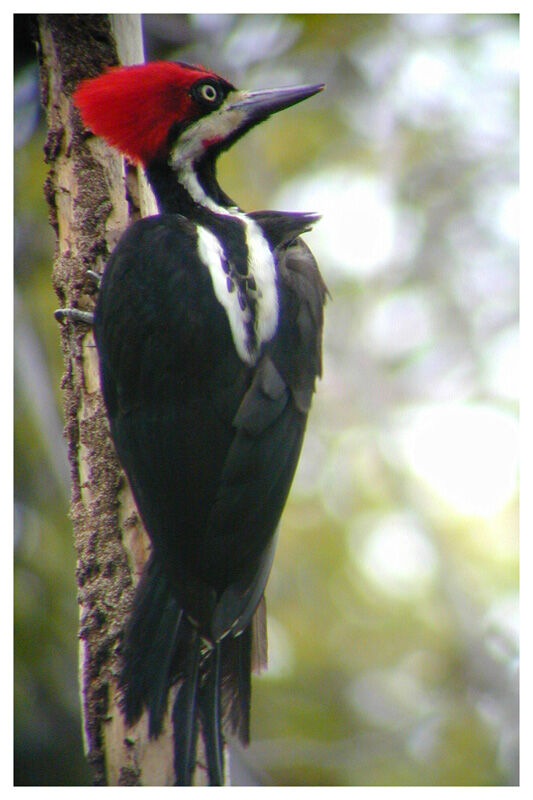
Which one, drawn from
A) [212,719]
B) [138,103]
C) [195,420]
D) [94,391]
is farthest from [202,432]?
[138,103]

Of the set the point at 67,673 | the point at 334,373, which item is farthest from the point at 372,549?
the point at 67,673

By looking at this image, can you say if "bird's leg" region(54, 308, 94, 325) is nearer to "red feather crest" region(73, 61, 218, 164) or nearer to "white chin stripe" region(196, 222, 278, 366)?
"white chin stripe" region(196, 222, 278, 366)

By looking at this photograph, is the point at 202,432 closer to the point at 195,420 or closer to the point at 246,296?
the point at 195,420

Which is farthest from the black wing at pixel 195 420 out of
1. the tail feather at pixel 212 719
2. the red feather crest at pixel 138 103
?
the red feather crest at pixel 138 103

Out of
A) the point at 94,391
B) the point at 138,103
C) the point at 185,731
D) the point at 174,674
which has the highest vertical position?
the point at 138,103

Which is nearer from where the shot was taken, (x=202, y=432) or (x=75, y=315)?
(x=202, y=432)

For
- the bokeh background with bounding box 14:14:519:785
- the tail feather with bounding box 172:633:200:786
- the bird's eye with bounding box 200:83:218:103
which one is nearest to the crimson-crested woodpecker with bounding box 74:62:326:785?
the tail feather with bounding box 172:633:200:786
